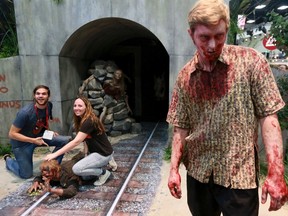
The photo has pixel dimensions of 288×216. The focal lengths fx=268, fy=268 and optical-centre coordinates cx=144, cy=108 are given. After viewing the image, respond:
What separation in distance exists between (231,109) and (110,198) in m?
2.60

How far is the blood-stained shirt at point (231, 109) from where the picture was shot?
1.49 meters

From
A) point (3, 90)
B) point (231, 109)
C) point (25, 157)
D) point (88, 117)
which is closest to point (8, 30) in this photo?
point (3, 90)

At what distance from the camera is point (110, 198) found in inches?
143

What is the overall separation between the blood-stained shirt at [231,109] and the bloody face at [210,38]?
0.22 ft

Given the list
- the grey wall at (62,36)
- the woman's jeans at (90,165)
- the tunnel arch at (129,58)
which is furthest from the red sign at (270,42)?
the woman's jeans at (90,165)

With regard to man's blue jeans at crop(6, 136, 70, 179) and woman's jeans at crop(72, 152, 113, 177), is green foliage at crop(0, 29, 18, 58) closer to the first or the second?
man's blue jeans at crop(6, 136, 70, 179)

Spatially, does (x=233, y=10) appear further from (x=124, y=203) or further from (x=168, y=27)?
(x=124, y=203)

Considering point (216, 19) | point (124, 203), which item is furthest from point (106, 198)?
point (216, 19)

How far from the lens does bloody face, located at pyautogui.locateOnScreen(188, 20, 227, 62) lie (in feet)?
4.70

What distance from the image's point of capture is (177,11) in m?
5.16

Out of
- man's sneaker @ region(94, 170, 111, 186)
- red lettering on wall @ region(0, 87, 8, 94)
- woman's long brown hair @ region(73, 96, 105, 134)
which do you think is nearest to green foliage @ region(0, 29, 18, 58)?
red lettering on wall @ region(0, 87, 8, 94)

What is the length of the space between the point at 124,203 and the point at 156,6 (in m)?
3.70

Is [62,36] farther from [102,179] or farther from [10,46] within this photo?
[102,179]

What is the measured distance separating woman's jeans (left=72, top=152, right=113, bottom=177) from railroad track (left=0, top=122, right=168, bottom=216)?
0.87ft
